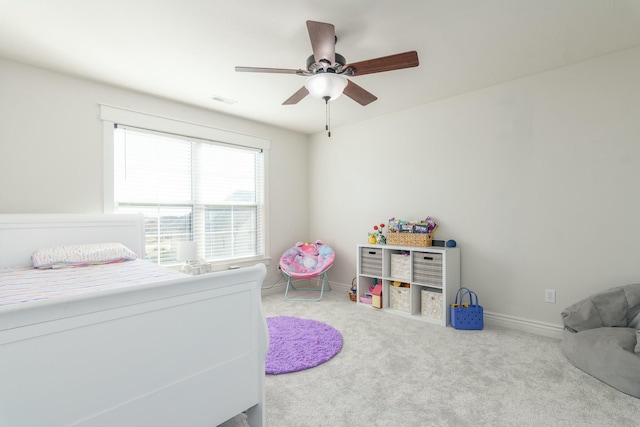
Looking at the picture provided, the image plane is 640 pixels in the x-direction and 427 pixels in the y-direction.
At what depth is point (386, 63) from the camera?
6.70 feet

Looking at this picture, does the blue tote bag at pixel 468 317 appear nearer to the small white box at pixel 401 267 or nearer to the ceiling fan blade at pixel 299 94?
the small white box at pixel 401 267

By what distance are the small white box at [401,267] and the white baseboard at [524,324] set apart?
84 cm

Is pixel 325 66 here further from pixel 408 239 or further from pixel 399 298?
pixel 399 298

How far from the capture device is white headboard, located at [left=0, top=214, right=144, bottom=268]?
245 cm

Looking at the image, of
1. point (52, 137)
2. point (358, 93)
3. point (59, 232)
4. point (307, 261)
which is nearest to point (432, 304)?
point (307, 261)

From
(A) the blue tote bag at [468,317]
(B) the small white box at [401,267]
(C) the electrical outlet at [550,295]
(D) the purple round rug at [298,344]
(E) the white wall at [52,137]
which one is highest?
(E) the white wall at [52,137]

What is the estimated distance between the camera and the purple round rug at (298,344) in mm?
2307

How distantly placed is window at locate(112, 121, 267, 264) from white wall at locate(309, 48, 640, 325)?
1.74 meters

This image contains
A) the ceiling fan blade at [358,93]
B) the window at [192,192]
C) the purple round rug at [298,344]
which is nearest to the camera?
the purple round rug at [298,344]

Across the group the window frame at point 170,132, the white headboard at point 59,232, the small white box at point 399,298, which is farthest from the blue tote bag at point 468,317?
the white headboard at point 59,232

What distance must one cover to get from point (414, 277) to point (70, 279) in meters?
2.89

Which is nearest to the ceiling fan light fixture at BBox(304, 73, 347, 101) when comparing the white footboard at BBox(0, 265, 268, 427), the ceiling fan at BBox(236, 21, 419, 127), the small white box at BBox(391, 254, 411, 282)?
the ceiling fan at BBox(236, 21, 419, 127)

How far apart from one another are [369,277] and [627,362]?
7.94 ft

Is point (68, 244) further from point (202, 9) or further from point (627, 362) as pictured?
point (627, 362)
